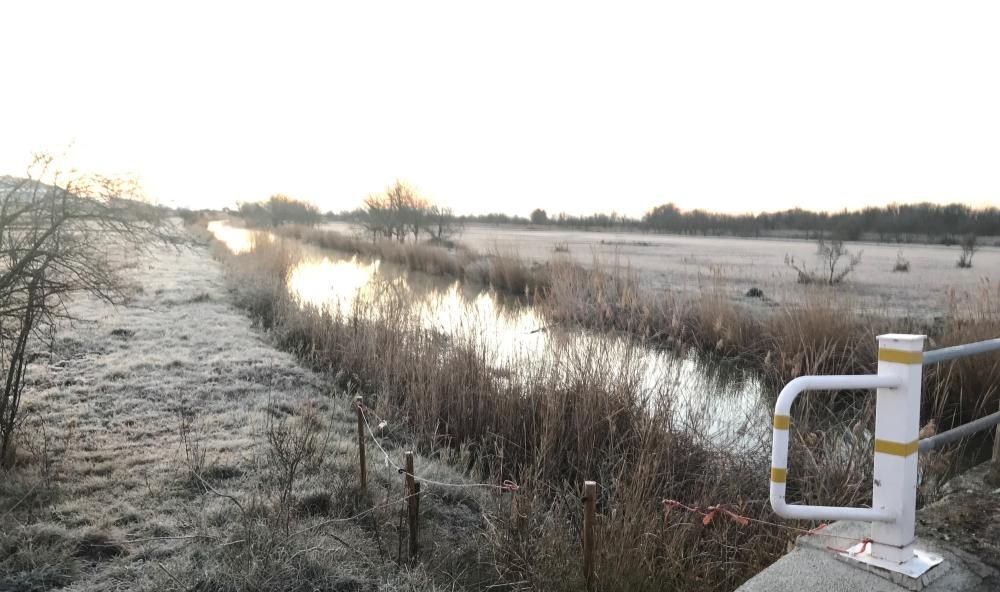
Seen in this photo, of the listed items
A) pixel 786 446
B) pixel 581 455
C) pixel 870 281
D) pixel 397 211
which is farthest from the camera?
pixel 397 211

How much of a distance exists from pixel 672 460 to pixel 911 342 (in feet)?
8.10

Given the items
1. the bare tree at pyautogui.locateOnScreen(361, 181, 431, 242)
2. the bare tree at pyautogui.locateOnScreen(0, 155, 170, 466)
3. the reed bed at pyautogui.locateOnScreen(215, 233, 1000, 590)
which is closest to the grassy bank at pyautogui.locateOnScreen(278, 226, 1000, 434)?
the reed bed at pyautogui.locateOnScreen(215, 233, 1000, 590)

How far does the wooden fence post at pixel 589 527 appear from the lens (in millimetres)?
2566

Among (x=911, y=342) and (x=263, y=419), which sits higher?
(x=911, y=342)

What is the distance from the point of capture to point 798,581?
231 cm

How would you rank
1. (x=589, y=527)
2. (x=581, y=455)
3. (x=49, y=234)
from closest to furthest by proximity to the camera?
1. (x=589, y=527)
2. (x=49, y=234)
3. (x=581, y=455)

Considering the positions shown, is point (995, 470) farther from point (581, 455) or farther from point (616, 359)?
point (616, 359)

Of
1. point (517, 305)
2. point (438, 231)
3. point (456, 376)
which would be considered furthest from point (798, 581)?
point (438, 231)

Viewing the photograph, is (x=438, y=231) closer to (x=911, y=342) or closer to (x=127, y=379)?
(x=127, y=379)

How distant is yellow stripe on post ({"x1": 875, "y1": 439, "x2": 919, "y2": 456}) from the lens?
2.31 m

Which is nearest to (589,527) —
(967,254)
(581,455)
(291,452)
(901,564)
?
(901,564)

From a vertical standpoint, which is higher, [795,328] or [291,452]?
[795,328]

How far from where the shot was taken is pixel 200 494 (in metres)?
3.83

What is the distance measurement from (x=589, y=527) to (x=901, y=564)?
114cm
